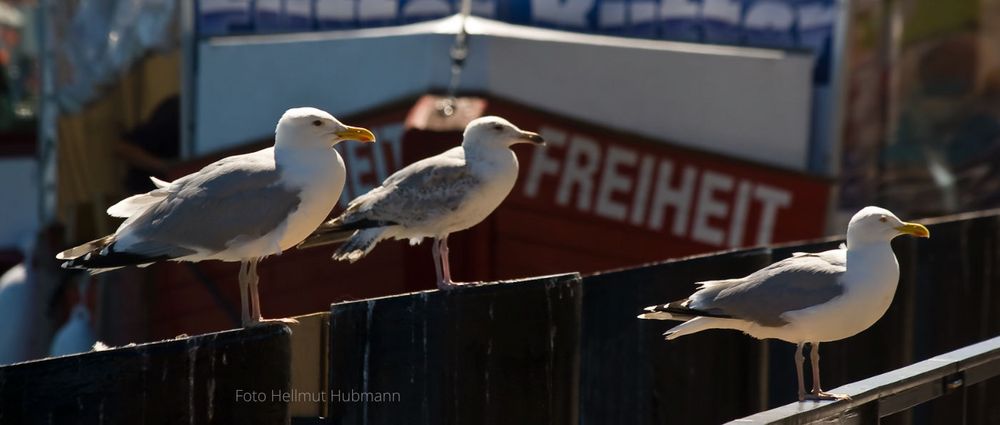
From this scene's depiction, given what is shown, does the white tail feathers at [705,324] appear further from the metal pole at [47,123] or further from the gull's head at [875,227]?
the metal pole at [47,123]

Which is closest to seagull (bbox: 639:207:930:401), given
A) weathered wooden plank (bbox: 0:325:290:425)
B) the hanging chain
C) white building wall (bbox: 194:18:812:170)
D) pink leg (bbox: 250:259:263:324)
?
pink leg (bbox: 250:259:263:324)

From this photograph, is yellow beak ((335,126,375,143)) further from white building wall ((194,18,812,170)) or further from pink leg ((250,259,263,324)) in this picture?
white building wall ((194,18,812,170))

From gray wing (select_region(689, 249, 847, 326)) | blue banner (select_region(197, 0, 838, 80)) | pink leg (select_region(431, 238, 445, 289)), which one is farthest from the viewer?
blue banner (select_region(197, 0, 838, 80))

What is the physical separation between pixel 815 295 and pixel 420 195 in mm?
1898

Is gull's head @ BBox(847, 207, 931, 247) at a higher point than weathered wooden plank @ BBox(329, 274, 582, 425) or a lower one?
higher

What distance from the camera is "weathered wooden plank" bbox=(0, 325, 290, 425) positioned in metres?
4.16

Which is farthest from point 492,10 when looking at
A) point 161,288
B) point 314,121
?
point 314,121

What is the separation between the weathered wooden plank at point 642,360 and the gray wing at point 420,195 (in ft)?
2.50

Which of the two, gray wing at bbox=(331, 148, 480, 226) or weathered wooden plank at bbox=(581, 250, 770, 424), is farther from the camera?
weathered wooden plank at bbox=(581, 250, 770, 424)

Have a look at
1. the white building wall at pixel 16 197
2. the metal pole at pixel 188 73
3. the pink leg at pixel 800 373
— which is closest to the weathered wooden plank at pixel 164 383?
the pink leg at pixel 800 373

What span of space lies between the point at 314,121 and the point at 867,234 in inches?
81.3

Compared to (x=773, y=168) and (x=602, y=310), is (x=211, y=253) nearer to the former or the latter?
(x=602, y=310)

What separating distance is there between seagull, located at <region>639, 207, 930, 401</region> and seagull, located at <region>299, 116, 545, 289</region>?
3.96 ft

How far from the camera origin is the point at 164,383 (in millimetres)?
4516
